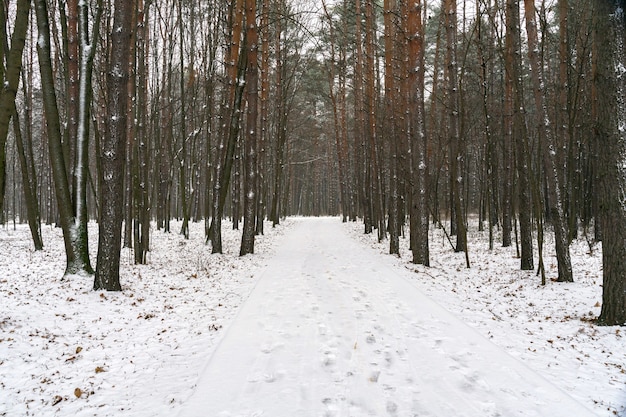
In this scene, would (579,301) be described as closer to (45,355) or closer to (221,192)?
(45,355)

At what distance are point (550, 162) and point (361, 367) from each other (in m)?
7.56

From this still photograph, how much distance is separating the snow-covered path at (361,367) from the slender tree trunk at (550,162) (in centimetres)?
404

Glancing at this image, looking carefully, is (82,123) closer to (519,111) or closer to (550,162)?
(519,111)

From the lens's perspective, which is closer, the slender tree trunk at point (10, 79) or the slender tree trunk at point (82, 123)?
the slender tree trunk at point (10, 79)

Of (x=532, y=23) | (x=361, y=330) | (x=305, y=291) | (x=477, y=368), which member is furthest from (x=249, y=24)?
(x=477, y=368)

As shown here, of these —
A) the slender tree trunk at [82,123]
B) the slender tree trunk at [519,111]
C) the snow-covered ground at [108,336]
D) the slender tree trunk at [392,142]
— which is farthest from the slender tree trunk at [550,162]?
the slender tree trunk at [82,123]

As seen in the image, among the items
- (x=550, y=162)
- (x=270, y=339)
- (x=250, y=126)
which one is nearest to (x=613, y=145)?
(x=550, y=162)

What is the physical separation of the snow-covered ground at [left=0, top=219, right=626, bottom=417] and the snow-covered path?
1.0 inches

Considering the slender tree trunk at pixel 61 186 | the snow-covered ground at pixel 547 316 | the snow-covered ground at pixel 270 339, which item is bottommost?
the snow-covered ground at pixel 547 316

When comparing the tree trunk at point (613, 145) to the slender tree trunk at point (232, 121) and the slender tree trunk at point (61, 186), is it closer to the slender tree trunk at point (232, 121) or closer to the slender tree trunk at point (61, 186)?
the slender tree trunk at point (61, 186)

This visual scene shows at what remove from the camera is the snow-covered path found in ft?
10.9

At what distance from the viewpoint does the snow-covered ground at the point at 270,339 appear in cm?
359

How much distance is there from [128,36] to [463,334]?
8.11 meters

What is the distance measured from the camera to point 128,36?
777 centimetres
